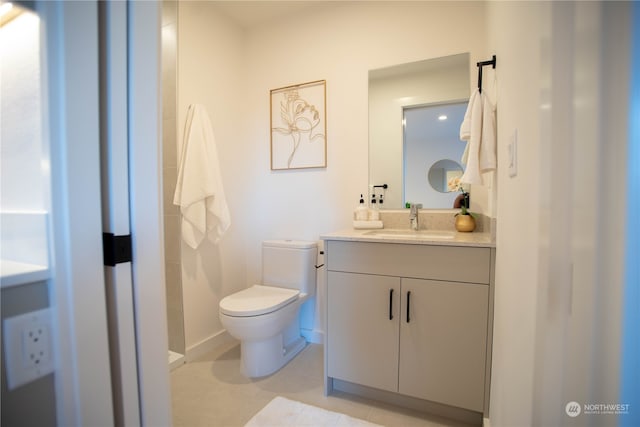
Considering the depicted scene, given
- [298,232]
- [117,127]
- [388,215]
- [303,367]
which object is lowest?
[303,367]

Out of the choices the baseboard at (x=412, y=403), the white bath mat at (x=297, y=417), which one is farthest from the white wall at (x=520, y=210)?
the white bath mat at (x=297, y=417)

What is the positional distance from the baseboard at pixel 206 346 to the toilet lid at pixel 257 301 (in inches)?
20.1

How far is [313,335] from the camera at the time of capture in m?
2.29

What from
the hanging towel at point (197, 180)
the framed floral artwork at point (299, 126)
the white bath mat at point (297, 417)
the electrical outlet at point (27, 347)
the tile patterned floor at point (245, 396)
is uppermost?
the framed floral artwork at point (299, 126)

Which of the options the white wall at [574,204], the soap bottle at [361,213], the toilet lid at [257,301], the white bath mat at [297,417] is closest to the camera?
the white wall at [574,204]

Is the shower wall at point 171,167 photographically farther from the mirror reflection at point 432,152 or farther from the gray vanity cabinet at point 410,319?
the mirror reflection at point 432,152

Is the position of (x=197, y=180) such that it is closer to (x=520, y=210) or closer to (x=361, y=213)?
(x=361, y=213)

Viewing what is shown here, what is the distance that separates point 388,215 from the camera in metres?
2.06

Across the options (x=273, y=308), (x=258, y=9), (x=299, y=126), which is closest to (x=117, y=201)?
(x=273, y=308)

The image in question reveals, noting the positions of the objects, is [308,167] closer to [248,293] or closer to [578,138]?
[248,293]

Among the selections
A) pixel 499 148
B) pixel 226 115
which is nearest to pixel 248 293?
pixel 226 115

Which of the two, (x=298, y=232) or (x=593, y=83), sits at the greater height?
(x=593, y=83)

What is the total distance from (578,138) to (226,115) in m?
2.32

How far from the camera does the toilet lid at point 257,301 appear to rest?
1.67 meters
